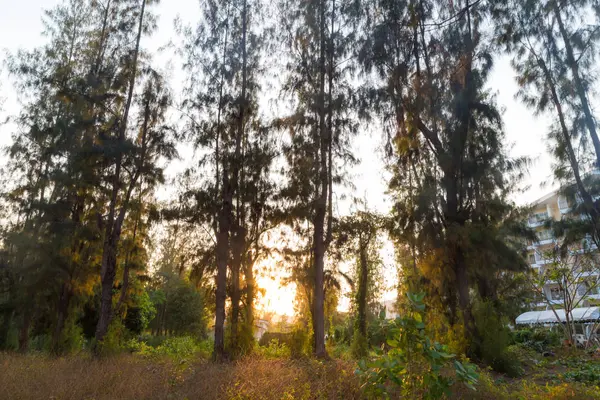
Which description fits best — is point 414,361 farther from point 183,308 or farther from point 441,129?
point 183,308

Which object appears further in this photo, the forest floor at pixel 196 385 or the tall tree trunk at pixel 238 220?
the tall tree trunk at pixel 238 220

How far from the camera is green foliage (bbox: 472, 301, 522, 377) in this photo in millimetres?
10625

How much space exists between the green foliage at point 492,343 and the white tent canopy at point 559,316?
1290cm

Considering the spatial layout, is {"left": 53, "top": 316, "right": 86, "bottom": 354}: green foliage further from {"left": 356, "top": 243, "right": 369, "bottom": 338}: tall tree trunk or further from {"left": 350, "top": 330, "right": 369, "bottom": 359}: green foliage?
{"left": 356, "top": 243, "right": 369, "bottom": 338}: tall tree trunk

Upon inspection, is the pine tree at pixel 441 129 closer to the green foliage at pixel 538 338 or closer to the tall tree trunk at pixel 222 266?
the tall tree trunk at pixel 222 266

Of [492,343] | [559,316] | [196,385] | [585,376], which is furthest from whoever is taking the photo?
[559,316]

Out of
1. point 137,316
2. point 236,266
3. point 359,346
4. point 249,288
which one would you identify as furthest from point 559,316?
point 137,316

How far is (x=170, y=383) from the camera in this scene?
712 centimetres

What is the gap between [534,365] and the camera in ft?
40.4

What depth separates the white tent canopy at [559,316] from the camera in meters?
22.9

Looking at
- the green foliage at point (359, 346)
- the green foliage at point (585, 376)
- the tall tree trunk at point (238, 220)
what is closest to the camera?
the green foliage at point (585, 376)

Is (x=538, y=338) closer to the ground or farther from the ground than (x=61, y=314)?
closer to the ground

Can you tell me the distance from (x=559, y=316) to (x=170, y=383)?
28.2m

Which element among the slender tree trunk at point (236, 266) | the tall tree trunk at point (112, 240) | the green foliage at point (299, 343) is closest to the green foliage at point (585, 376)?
the green foliage at point (299, 343)
